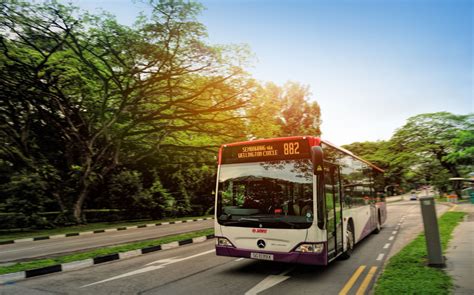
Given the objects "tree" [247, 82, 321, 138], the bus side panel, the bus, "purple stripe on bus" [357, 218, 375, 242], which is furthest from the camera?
"tree" [247, 82, 321, 138]

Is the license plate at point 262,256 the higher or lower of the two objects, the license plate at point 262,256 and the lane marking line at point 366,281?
the higher

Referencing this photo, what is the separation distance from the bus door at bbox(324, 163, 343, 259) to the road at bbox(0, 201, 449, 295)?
0.55 m

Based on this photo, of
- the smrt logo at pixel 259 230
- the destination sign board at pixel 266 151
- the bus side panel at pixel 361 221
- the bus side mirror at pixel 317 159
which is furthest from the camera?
the bus side panel at pixel 361 221

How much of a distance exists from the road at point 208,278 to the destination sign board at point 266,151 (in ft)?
7.79

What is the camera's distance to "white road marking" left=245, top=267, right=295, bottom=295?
6.06 m

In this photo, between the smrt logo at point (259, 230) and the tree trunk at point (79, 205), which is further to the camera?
the tree trunk at point (79, 205)

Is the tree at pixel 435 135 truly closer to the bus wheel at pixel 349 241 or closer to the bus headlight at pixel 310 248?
Result: the bus wheel at pixel 349 241

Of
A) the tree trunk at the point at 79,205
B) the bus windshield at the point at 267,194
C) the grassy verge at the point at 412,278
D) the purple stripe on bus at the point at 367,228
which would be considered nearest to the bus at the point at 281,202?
the bus windshield at the point at 267,194

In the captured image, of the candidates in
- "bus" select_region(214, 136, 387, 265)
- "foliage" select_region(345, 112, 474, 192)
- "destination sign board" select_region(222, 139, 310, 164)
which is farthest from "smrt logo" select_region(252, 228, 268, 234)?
"foliage" select_region(345, 112, 474, 192)

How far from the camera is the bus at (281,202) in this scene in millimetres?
6613

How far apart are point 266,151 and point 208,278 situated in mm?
2801

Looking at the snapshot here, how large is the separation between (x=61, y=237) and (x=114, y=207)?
8.53 metres

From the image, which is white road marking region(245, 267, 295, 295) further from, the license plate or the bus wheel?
the bus wheel

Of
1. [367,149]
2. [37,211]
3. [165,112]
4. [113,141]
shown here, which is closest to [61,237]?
[37,211]
